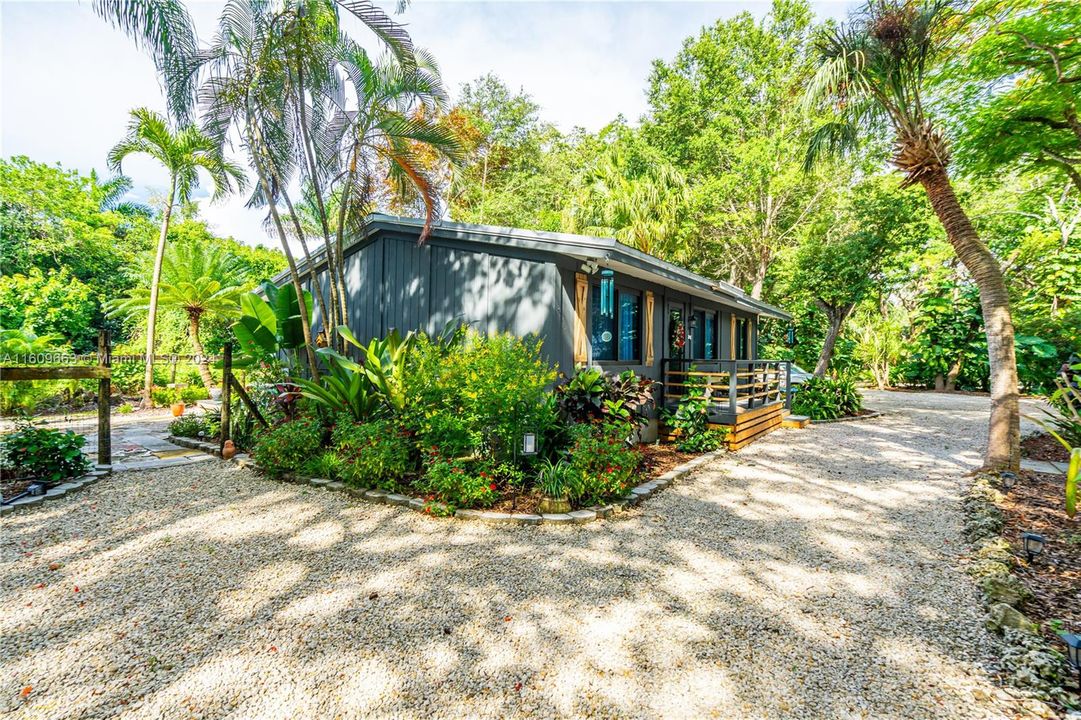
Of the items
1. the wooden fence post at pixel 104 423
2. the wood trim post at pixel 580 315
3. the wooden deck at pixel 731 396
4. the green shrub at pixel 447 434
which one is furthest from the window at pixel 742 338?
the wooden fence post at pixel 104 423

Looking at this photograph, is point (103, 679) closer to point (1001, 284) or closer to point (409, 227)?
point (409, 227)

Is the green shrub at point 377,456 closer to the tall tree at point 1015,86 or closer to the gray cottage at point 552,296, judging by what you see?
the gray cottage at point 552,296

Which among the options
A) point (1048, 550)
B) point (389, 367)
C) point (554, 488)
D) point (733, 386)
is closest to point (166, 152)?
point (389, 367)

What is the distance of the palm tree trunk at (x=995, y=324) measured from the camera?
597 centimetres

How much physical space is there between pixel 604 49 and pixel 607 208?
13.7ft

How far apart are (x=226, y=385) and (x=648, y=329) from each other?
23.8 ft

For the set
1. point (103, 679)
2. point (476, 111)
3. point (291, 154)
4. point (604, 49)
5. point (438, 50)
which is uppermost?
point (476, 111)

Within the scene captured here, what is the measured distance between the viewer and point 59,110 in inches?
273

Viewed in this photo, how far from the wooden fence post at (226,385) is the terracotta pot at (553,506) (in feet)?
17.7

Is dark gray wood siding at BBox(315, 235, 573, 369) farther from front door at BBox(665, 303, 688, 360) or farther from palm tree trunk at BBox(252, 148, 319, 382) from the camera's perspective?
front door at BBox(665, 303, 688, 360)

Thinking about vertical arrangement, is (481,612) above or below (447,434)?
below

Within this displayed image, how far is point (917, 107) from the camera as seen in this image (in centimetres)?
Result: 610

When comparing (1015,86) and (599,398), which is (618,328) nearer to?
(599,398)

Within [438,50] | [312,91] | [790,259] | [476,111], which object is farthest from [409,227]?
[476,111]
